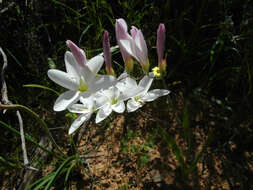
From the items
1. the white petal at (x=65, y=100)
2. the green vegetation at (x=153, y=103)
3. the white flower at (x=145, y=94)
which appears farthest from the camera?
the green vegetation at (x=153, y=103)

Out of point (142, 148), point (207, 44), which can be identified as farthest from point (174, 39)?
point (142, 148)

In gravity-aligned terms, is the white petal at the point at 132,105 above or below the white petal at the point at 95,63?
below

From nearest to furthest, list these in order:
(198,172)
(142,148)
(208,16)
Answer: (198,172) < (142,148) < (208,16)

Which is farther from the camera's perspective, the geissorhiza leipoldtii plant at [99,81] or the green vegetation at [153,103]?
the green vegetation at [153,103]

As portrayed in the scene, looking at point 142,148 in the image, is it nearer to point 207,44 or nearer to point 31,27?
point 207,44

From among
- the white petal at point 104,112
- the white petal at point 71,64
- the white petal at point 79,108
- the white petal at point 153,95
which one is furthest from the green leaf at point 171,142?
the white petal at point 71,64

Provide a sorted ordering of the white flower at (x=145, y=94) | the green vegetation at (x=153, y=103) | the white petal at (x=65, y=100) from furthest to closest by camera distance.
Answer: the green vegetation at (x=153, y=103) < the white flower at (x=145, y=94) < the white petal at (x=65, y=100)

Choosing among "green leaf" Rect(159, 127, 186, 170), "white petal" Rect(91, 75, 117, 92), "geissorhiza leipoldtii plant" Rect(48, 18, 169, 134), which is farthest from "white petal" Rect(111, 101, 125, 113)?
"green leaf" Rect(159, 127, 186, 170)

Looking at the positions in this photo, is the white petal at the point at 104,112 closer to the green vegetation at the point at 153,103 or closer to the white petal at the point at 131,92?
the white petal at the point at 131,92
